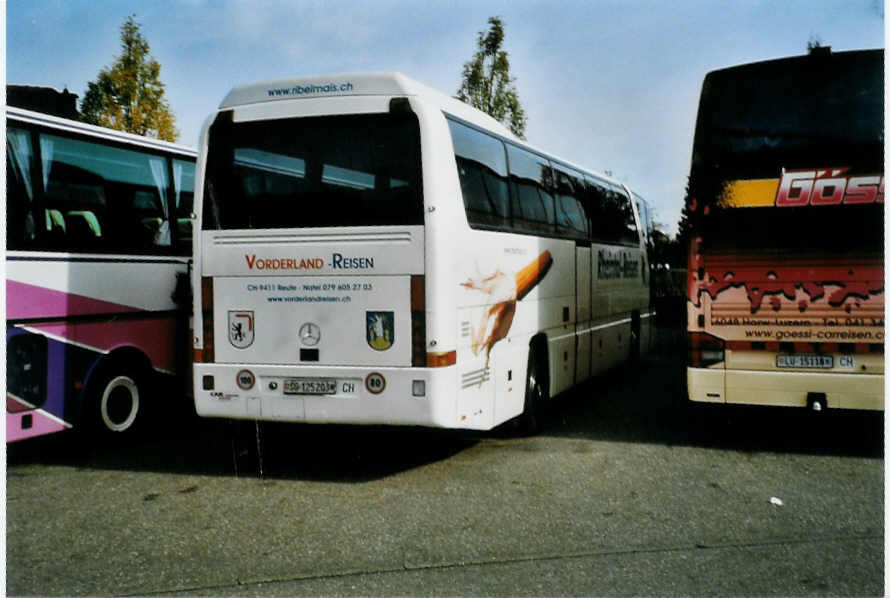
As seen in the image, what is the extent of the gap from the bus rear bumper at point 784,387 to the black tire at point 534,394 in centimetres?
165

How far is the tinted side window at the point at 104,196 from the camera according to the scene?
874 cm

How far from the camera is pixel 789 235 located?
339 inches

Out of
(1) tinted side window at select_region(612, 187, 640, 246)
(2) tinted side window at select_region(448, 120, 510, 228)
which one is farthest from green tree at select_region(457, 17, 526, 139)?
(2) tinted side window at select_region(448, 120, 510, 228)

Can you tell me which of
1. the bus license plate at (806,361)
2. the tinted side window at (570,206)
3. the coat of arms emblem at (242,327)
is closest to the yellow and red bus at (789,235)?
the bus license plate at (806,361)

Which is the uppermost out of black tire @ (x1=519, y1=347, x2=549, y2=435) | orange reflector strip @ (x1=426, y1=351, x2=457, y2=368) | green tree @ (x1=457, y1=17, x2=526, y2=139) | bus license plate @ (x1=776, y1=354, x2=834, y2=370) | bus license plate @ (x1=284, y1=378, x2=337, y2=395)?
green tree @ (x1=457, y1=17, x2=526, y2=139)

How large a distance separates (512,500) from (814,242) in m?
3.58

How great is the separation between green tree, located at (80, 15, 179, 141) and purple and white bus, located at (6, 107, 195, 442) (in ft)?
27.8

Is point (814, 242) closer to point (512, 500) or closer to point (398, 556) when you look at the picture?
point (512, 500)

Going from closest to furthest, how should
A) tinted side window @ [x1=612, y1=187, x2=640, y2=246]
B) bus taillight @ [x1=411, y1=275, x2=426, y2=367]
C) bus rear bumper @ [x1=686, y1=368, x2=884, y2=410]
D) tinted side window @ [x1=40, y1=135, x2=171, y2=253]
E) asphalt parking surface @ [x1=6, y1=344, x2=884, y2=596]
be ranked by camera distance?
asphalt parking surface @ [x1=6, y1=344, x2=884, y2=596] < bus taillight @ [x1=411, y1=275, x2=426, y2=367] < bus rear bumper @ [x1=686, y1=368, x2=884, y2=410] < tinted side window @ [x1=40, y1=135, x2=171, y2=253] < tinted side window @ [x1=612, y1=187, x2=640, y2=246]

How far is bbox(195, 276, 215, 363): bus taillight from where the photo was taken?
8.15 m

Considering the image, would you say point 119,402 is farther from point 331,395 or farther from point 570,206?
point 570,206

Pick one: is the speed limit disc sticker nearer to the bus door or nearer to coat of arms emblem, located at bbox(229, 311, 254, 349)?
coat of arms emblem, located at bbox(229, 311, 254, 349)

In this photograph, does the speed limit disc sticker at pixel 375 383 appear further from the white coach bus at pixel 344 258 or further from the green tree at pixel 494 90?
the green tree at pixel 494 90

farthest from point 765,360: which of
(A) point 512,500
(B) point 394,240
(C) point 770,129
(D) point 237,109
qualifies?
Result: (D) point 237,109
